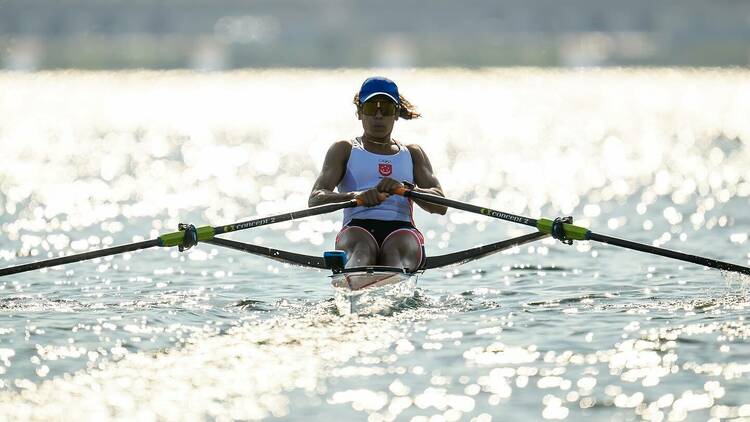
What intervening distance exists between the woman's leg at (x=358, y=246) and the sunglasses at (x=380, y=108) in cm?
123

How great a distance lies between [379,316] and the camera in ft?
44.1

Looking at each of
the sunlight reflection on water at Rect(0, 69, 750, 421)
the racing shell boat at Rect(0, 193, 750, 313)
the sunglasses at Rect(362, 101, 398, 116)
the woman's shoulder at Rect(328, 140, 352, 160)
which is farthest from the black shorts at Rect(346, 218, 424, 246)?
the sunglasses at Rect(362, 101, 398, 116)

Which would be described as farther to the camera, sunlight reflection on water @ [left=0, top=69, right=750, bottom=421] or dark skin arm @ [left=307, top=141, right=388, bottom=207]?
dark skin arm @ [left=307, top=141, right=388, bottom=207]

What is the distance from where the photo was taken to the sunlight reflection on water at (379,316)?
10.5 m

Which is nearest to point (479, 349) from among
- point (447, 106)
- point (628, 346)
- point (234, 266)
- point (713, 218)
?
point (628, 346)

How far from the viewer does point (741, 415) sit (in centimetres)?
995

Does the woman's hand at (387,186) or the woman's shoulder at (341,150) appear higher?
the woman's shoulder at (341,150)

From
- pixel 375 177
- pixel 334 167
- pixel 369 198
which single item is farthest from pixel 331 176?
pixel 369 198

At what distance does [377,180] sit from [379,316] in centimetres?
193

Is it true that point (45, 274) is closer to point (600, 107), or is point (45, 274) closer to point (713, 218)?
point (713, 218)

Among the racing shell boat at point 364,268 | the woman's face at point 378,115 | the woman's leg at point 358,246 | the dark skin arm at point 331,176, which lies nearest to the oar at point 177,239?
the racing shell boat at point 364,268

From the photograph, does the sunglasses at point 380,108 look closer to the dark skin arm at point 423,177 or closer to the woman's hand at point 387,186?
the dark skin arm at point 423,177

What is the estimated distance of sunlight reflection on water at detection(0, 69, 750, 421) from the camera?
10508 mm

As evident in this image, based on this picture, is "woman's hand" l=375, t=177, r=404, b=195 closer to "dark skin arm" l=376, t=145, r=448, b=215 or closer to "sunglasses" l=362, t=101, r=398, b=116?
"dark skin arm" l=376, t=145, r=448, b=215
